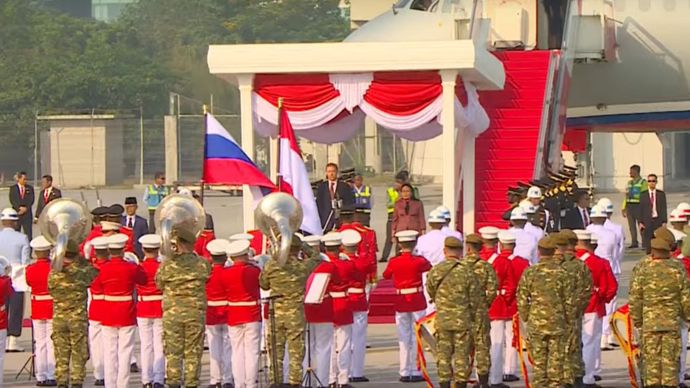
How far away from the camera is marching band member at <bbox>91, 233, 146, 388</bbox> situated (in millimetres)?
16250

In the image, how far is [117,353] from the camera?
16.6 metres

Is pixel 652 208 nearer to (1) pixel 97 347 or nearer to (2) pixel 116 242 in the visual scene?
(1) pixel 97 347

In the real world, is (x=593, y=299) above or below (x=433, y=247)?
below

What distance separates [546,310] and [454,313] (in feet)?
2.72

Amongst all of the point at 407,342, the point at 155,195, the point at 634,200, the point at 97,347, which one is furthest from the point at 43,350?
the point at 634,200

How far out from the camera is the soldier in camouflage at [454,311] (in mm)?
15727

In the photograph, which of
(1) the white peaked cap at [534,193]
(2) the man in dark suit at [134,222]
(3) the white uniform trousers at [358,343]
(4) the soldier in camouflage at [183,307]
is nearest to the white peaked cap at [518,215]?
(3) the white uniform trousers at [358,343]

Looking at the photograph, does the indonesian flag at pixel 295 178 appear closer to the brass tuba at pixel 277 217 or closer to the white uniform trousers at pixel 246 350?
the brass tuba at pixel 277 217

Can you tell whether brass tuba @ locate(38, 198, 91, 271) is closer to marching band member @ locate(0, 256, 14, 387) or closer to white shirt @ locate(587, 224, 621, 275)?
marching band member @ locate(0, 256, 14, 387)

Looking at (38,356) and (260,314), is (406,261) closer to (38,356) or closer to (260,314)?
(260,314)

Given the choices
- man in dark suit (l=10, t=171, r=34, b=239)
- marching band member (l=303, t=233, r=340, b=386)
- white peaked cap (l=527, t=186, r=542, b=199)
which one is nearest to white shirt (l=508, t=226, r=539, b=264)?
marching band member (l=303, t=233, r=340, b=386)

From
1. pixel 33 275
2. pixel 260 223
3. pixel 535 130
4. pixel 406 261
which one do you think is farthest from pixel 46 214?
pixel 535 130

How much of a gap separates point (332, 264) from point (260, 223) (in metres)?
0.80

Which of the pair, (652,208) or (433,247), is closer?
(433,247)
